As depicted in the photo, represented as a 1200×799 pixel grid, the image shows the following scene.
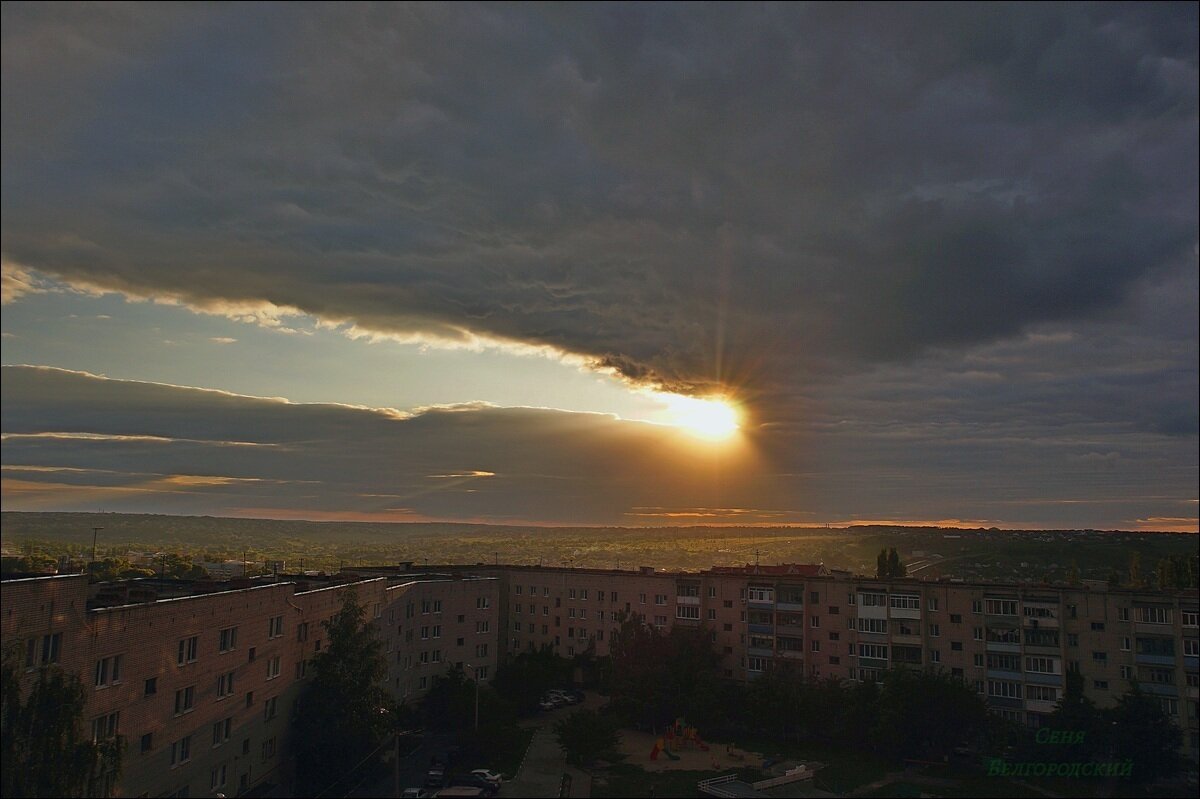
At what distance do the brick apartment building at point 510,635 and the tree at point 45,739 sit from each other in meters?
1.26

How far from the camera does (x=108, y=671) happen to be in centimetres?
3384

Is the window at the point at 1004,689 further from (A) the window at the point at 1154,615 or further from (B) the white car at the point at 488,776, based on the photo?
(B) the white car at the point at 488,776

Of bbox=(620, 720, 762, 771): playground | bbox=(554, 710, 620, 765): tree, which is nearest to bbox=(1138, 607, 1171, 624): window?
bbox=(620, 720, 762, 771): playground

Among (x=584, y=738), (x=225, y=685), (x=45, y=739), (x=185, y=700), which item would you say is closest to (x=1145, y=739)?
(x=584, y=738)

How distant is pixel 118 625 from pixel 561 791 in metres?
32.0

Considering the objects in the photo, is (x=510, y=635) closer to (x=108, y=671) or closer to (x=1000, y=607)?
(x=1000, y=607)

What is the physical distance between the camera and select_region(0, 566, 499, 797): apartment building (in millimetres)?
31281

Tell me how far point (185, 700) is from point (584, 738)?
101 feet

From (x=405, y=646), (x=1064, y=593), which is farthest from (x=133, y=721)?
(x=1064, y=593)

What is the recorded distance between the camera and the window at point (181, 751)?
38094 millimetres

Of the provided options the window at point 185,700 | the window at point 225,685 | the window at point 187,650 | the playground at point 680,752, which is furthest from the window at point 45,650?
the playground at point 680,752

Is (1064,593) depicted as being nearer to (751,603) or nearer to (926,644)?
(926,644)

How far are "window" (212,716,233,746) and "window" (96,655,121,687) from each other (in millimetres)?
9254

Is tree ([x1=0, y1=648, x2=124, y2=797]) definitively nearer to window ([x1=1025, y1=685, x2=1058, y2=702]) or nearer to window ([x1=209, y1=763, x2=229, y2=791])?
window ([x1=209, y1=763, x2=229, y2=791])
